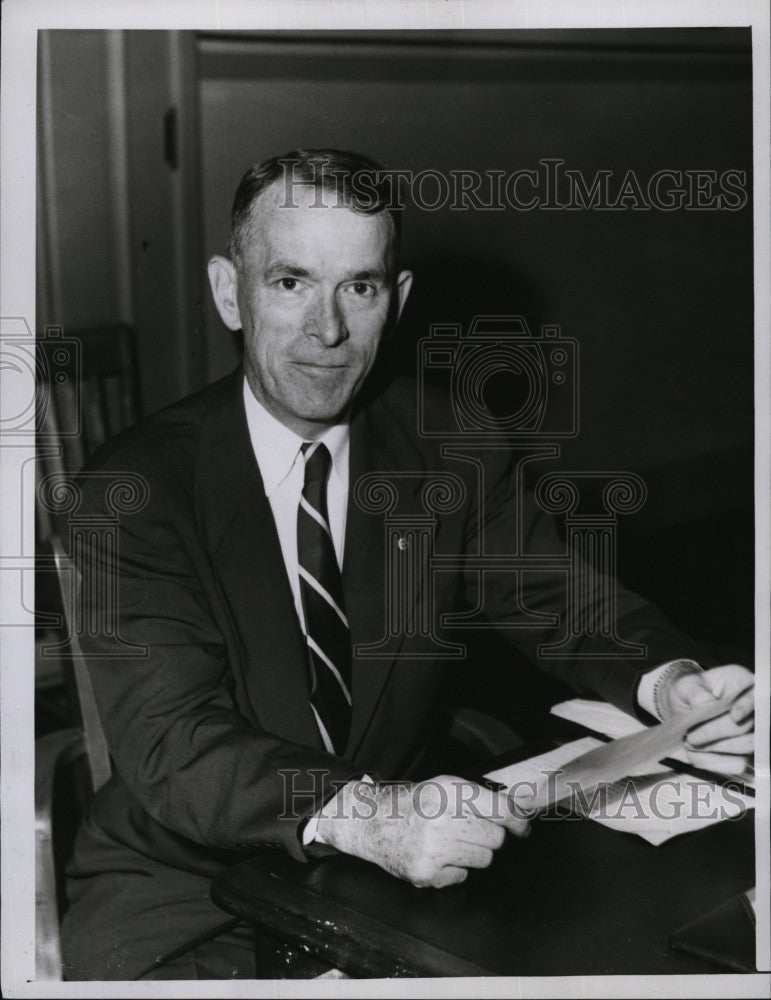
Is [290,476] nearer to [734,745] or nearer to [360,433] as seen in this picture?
[360,433]

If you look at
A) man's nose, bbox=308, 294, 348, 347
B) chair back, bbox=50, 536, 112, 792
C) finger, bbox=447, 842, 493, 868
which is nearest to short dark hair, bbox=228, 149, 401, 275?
man's nose, bbox=308, 294, 348, 347

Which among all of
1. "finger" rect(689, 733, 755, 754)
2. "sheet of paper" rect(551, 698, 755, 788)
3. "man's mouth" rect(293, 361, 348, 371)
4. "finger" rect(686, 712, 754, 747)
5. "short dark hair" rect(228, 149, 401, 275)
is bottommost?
"finger" rect(689, 733, 755, 754)

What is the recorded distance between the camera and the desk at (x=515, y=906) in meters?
1.17

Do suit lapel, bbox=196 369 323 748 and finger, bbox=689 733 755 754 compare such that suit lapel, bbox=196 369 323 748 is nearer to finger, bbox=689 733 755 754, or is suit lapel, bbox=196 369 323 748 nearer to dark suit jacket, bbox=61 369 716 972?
dark suit jacket, bbox=61 369 716 972

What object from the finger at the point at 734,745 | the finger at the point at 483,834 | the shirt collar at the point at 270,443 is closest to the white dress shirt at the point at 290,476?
the shirt collar at the point at 270,443

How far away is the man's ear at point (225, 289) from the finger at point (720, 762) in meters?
0.97

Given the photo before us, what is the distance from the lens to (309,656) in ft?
5.20

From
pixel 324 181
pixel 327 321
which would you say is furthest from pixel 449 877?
pixel 324 181

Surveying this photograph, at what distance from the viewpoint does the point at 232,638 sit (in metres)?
1.56

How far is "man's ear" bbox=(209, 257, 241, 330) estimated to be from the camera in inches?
62.8

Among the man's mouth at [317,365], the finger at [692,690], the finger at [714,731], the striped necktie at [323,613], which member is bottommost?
the finger at [714,731]

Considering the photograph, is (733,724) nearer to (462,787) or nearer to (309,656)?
(462,787)

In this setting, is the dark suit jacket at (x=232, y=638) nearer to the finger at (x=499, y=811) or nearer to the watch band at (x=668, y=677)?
the watch band at (x=668, y=677)

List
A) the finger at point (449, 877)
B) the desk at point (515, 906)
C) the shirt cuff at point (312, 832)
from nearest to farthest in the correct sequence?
the desk at point (515, 906)
the finger at point (449, 877)
the shirt cuff at point (312, 832)
